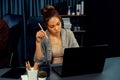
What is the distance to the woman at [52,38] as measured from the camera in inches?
86.2

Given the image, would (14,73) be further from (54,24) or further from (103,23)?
(103,23)

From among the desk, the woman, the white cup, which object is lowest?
the desk

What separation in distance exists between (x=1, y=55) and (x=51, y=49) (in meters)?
0.70

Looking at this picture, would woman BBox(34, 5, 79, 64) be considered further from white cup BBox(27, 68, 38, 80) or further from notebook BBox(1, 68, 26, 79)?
white cup BBox(27, 68, 38, 80)

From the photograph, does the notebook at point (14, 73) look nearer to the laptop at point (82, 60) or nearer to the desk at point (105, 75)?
the desk at point (105, 75)

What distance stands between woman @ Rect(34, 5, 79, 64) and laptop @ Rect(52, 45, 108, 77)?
1.76 ft

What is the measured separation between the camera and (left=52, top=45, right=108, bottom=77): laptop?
1521mm

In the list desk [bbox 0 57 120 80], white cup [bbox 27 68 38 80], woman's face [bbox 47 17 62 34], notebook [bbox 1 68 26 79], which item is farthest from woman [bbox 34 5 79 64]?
white cup [bbox 27 68 38 80]

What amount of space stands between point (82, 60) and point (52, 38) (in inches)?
33.7

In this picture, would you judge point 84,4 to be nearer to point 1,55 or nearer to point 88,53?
point 1,55

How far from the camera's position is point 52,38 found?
2.37m

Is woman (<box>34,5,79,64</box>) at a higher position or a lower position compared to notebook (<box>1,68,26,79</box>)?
higher

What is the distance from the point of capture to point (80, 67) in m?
1.58

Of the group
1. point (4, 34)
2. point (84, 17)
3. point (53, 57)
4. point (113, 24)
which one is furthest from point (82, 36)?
point (53, 57)
